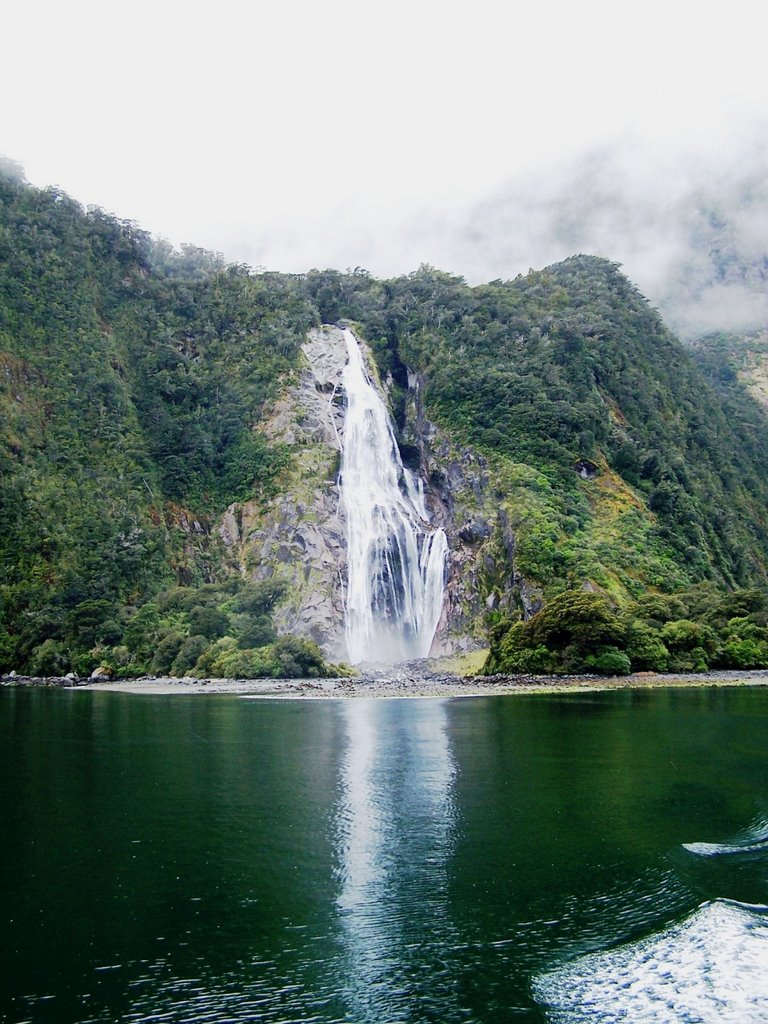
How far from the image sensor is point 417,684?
49.9 metres

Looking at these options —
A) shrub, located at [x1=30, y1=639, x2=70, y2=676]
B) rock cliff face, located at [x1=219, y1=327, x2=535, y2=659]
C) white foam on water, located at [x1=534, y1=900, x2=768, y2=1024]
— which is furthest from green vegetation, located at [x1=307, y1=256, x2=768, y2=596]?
white foam on water, located at [x1=534, y1=900, x2=768, y2=1024]

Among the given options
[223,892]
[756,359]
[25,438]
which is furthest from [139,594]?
[756,359]

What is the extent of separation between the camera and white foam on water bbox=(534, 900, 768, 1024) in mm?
8250

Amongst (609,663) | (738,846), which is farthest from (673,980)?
(609,663)

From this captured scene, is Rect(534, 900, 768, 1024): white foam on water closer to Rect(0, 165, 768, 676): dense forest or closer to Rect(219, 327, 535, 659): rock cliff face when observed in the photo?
Rect(0, 165, 768, 676): dense forest

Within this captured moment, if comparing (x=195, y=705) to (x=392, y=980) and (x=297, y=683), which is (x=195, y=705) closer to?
(x=297, y=683)

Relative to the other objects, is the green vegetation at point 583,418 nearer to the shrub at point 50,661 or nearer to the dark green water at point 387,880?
the shrub at point 50,661

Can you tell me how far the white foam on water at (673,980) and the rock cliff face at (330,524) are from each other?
52.2m

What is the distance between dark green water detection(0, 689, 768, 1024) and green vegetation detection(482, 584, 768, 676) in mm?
24187

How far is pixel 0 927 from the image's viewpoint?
1020 cm

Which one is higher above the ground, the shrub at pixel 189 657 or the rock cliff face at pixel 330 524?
the rock cliff face at pixel 330 524

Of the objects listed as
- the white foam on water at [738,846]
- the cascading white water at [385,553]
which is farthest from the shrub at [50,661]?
the white foam on water at [738,846]

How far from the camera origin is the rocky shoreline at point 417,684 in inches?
1720

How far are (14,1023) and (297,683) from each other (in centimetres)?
4207
